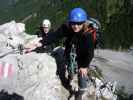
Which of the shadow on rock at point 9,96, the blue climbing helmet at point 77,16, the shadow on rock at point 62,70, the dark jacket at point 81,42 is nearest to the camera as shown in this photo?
the blue climbing helmet at point 77,16

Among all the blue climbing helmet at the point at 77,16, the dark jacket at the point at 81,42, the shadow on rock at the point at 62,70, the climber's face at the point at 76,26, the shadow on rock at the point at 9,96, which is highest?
the blue climbing helmet at the point at 77,16

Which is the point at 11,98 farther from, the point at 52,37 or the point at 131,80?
the point at 131,80

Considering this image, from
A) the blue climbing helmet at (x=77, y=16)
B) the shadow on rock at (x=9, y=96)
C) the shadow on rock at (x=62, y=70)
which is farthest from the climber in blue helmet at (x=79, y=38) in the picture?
the shadow on rock at (x=9, y=96)

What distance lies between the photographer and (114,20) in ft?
291

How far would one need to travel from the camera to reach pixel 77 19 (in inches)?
372

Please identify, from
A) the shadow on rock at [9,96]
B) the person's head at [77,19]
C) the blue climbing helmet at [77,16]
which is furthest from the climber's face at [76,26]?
the shadow on rock at [9,96]

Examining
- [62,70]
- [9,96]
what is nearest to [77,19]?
[62,70]

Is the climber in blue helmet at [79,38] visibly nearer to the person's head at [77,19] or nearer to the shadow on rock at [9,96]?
the person's head at [77,19]

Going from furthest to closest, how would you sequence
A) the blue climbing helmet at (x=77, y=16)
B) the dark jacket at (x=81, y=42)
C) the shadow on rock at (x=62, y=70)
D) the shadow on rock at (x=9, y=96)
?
1. the shadow on rock at (x=9, y=96)
2. the shadow on rock at (x=62, y=70)
3. the dark jacket at (x=81, y=42)
4. the blue climbing helmet at (x=77, y=16)

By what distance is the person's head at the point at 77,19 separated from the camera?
9461 millimetres

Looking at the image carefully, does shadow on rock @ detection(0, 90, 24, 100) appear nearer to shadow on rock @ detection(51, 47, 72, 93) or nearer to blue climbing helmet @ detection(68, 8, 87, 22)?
shadow on rock @ detection(51, 47, 72, 93)

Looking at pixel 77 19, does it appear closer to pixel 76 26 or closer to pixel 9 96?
pixel 76 26

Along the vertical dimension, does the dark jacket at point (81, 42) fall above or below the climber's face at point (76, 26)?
below

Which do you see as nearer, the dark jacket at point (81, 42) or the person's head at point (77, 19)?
the person's head at point (77, 19)
